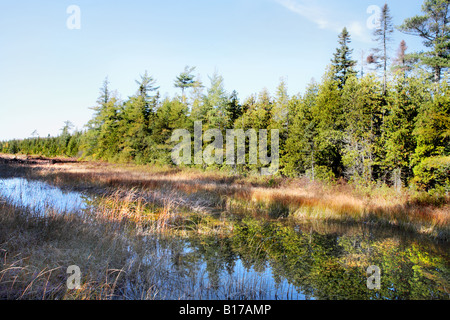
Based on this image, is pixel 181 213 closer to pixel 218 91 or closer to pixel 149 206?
pixel 149 206

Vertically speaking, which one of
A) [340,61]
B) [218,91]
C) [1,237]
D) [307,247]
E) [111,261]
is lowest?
[307,247]

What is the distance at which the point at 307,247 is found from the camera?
5.77m

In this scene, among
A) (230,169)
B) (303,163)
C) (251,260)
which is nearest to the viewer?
(251,260)

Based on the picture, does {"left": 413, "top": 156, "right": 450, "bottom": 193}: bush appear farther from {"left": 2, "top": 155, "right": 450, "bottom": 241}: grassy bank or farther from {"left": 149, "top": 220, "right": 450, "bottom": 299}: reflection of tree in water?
{"left": 149, "top": 220, "right": 450, "bottom": 299}: reflection of tree in water

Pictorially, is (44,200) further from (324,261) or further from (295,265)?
(324,261)

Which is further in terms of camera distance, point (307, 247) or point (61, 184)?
point (61, 184)

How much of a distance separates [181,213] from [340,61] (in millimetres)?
23200

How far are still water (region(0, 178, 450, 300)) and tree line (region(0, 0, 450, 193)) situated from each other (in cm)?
629
